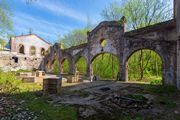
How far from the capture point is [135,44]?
58.5 ft

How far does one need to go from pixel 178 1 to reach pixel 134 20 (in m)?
11.7

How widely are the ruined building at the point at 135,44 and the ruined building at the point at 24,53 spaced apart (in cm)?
945

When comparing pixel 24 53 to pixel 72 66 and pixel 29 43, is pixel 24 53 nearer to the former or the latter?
pixel 29 43

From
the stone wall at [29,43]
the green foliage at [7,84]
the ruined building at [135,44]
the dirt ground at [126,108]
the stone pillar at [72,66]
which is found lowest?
the dirt ground at [126,108]

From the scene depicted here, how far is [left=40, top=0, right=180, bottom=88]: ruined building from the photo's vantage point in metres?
14.9

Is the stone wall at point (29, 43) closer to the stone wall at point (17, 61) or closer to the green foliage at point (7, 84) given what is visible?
the stone wall at point (17, 61)

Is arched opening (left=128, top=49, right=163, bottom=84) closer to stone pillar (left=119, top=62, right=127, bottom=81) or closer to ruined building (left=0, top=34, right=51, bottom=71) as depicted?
stone pillar (left=119, top=62, right=127, bottom=81)

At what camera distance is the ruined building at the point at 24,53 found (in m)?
32.4

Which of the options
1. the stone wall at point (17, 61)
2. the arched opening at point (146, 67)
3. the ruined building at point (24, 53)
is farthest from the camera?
the ruined building at point (24, 53)

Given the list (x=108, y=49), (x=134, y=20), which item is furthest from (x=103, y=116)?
(x=134, y=20)

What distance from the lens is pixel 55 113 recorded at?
7184mm

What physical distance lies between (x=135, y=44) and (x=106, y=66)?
10581 mm

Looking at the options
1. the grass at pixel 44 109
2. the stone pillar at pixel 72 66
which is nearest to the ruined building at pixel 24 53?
the stone pillar at pixel 72 66

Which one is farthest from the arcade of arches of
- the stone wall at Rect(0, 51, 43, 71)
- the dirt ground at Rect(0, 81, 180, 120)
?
the stone wall at Rect(0, 51, 43, 71)
